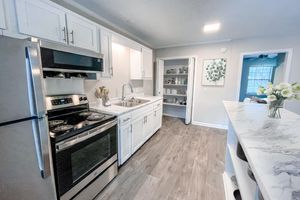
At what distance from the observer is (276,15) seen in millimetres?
2252

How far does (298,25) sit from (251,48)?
85 cm

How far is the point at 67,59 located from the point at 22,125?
0.82 meters

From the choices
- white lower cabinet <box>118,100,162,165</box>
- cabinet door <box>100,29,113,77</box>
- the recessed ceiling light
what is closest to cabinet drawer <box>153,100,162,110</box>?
white lower cabinet <box>118,100,162,165</box>

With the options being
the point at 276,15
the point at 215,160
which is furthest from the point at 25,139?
the point at 276,15

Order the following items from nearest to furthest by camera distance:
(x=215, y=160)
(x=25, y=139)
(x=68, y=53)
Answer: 1. (x=25, y=139)
2. (x=68, y=53)
3. (x=215, y=160)

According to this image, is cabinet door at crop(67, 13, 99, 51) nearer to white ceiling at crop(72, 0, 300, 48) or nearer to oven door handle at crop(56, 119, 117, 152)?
white ceiling at crop(72, 0, 300, 48)

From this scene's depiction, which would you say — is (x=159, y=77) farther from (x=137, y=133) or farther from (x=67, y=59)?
(x=67, y=59)

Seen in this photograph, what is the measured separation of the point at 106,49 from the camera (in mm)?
2148

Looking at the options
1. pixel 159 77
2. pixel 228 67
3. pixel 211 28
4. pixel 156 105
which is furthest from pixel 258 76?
pixel 156 105

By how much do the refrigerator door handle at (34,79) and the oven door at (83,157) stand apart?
393mm

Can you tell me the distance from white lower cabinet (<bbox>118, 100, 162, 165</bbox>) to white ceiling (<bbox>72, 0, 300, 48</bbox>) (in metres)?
1.71

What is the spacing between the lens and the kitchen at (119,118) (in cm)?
87

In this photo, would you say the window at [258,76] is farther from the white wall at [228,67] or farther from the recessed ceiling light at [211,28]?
the recessed ceiling light at [211,28]

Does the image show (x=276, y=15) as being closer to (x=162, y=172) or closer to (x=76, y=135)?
(x=162, y=172)
